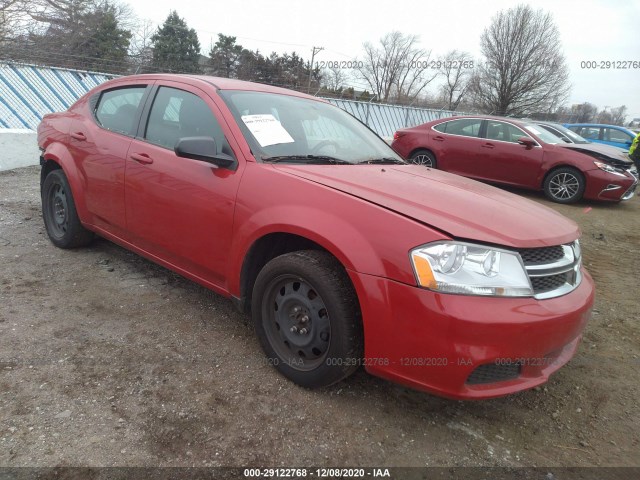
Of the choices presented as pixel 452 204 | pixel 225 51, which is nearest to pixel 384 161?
pixel 452 204

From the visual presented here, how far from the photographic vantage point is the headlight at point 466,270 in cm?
185

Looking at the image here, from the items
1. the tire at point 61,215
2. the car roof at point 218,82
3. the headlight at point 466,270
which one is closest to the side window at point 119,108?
the car roof at point 218,82

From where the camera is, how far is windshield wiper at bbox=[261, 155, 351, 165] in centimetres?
255

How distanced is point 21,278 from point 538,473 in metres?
3.74

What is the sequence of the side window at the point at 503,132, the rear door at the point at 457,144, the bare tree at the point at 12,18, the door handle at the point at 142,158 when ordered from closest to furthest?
the door handle at the point at 142,158
the side window at the point at 503,132
the rear door at the point at 457,144
the bare tree at the point at 12,18

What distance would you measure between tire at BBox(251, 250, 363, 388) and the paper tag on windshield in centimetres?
79

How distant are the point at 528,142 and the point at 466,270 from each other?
7.46 metres

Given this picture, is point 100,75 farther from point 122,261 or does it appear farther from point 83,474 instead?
point 83,474

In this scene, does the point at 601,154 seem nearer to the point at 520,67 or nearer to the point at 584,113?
the point at 520,67

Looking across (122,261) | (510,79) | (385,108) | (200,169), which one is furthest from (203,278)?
(510,79)

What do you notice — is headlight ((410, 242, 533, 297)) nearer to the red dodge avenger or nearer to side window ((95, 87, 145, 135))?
the red dodge avenger

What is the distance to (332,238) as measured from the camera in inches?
81.7

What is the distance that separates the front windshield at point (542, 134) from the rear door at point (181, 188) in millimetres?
7416

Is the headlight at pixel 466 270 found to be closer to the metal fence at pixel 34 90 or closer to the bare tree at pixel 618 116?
the metal fence at pixel 34 90
